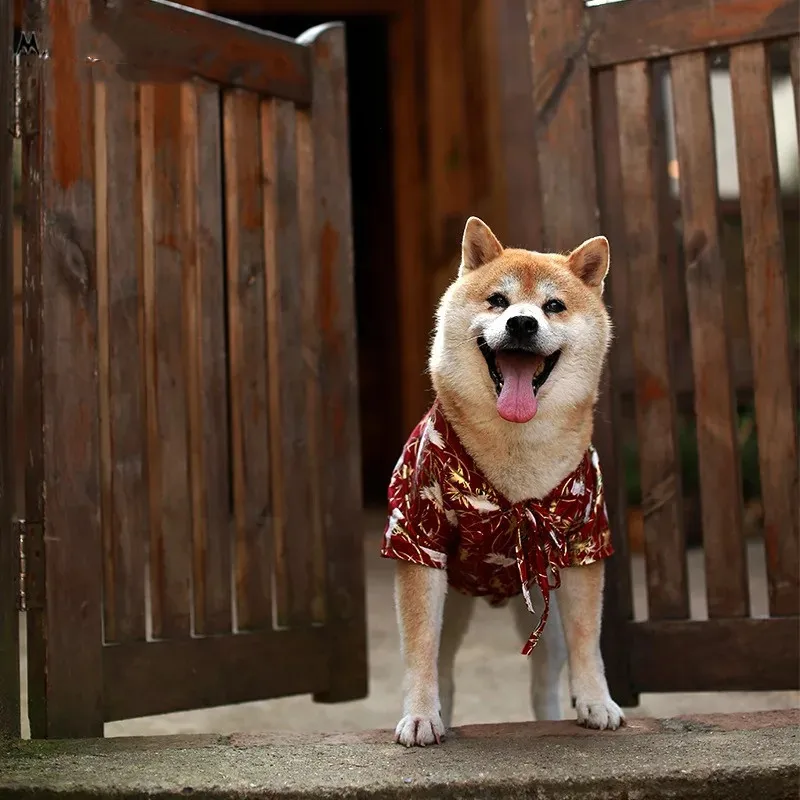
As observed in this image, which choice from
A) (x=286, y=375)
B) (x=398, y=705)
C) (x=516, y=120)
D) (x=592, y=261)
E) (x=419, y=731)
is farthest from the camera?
(x=516, y=120)

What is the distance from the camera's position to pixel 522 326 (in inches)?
70.0

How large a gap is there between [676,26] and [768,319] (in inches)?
28.6

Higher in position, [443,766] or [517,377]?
[517,377]

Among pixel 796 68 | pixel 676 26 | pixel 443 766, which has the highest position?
pixel 676 26

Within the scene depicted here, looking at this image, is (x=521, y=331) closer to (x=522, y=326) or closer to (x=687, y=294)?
(x=522, y=326)

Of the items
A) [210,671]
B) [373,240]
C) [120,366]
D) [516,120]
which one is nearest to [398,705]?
[210,671]

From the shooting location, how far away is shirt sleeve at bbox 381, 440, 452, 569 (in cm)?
185

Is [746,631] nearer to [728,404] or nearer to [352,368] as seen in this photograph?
[728,404]

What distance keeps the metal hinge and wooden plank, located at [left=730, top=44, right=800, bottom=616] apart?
5.26 ft

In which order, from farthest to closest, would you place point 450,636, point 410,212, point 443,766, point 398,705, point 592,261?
1. point 410,212
2. point 398,705
3. point 450,636
4. point 592,261
5. point 443,766

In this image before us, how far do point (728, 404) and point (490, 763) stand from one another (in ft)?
3.49

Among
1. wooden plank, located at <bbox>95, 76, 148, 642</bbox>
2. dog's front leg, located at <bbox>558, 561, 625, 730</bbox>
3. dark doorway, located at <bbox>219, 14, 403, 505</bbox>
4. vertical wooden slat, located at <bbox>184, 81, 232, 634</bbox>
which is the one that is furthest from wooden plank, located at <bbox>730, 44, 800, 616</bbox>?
dark doorway, located at <bbox>219, 14, 403, 505</bbox>

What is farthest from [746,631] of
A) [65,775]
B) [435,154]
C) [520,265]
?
[435,154]

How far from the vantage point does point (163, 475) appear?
2.30 meters
